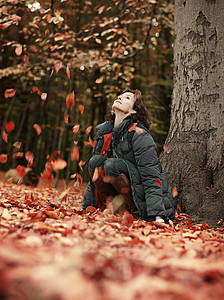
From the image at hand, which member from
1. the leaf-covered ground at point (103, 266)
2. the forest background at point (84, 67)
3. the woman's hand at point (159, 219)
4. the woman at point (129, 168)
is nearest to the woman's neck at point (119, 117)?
the woman at point (129, 168)

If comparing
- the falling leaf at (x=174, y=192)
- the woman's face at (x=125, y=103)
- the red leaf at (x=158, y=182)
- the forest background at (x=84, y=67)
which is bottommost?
the falling leaf at (x=174, y=192)

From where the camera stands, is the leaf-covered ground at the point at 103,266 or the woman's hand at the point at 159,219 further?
the woman's hand at the point at 159,219

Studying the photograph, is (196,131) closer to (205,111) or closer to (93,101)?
(205,111)

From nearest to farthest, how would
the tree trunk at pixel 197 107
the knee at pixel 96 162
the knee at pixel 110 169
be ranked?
the knee at pixel 110 169 < the knee at pixel 96 162 < the tree trunk at pixel 197 107

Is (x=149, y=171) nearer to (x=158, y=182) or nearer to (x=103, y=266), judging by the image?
(x=158, y=182)

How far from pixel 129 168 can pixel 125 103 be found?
789 millimetres

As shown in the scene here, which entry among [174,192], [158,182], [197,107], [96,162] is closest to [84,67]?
[197,107]

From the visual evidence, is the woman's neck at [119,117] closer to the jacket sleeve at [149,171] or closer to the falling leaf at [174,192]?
the jacket sleeve at [149,171]

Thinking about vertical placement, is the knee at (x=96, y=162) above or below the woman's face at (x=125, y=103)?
below

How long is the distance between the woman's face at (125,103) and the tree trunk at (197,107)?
75cm

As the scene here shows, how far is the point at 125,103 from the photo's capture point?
3.19 m

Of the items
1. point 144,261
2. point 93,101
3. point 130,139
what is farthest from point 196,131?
point 93,101

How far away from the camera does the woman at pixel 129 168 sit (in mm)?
2752

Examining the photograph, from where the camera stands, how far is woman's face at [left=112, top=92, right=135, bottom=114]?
3176 mm
